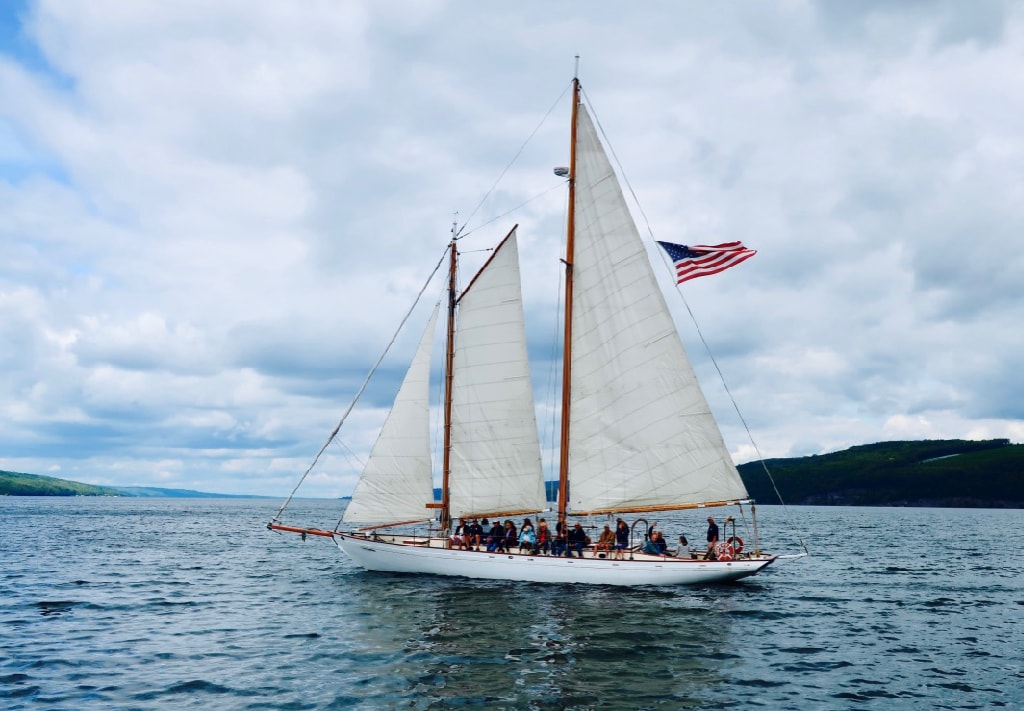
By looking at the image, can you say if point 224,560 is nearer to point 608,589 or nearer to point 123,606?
point 123,606

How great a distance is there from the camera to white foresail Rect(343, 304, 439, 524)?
4216cm

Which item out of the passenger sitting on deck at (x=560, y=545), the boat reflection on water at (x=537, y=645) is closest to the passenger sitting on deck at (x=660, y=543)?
the boat reflection on water at (x=537, y=645)

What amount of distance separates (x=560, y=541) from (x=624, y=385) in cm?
→ 897

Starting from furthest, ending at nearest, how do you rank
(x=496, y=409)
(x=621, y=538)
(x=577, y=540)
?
(x=496, y=409)
(x=621, y=538)
(x=577, y=540)

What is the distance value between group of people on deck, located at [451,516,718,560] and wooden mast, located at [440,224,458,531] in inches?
63.2

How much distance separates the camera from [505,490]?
4194 centimetres

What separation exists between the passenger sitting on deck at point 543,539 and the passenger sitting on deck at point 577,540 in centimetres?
113

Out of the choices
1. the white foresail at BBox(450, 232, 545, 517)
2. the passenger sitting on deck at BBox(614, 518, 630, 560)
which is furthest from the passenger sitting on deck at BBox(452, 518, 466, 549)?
the passenger sitting on deck at BBox(614, 518, 630, 560)

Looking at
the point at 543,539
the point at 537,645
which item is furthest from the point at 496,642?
the point at 543,539

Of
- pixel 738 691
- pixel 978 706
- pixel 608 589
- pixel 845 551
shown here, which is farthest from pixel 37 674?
pixel 845 551

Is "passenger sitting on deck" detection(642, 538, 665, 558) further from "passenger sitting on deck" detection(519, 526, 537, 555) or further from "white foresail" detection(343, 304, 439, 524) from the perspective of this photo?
"white foresail" detection(343, 304, 439, 524)

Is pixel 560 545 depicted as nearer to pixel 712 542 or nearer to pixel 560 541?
pixel 560 541

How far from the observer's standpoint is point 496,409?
138 ft

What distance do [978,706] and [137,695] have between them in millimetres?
23841
